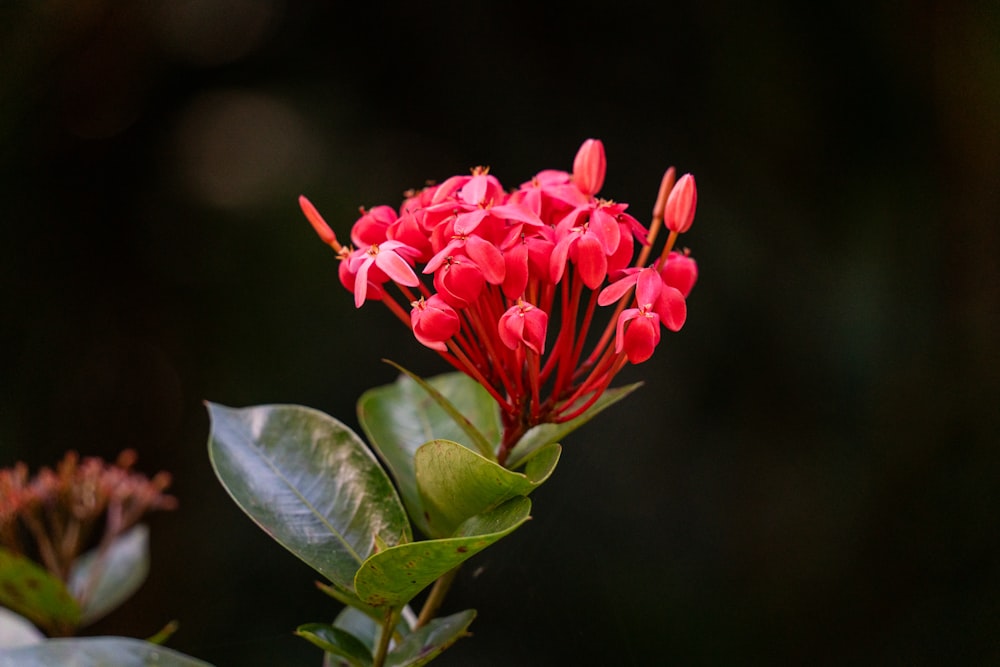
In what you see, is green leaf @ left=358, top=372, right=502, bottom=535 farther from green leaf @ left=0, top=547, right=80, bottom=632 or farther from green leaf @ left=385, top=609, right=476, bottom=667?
green leaf @ left=0, top=547, right=80, bottom=632

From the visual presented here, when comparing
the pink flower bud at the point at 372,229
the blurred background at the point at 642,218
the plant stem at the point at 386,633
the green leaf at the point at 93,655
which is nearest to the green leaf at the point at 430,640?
the plant stem at the point at 386,633

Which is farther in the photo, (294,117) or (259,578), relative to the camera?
(294,117)

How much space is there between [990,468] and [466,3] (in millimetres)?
1186

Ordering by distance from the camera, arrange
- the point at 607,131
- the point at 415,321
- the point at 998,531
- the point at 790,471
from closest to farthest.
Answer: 1. the point at 415,321
2. the point at 998,531
3. the point at 790,471
4. the point at 607,131

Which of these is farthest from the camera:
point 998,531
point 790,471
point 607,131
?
point 607,131

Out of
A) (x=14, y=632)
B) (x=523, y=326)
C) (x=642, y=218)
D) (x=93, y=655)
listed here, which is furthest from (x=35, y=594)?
(x=642, y=218)

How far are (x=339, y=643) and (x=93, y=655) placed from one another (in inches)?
5.2

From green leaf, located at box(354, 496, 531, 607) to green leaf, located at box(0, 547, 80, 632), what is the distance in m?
0.35

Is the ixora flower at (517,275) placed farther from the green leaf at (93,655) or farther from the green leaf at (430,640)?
the green leaf at (93,655)

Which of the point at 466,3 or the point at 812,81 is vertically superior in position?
the point at 466,3

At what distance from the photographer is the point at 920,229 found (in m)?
1.34

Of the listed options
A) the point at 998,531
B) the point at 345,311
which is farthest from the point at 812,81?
the point at 345,311

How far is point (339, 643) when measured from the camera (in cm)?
44

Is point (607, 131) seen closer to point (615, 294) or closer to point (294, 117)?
point (294, 117)
